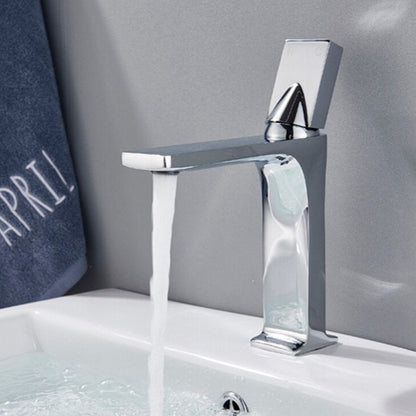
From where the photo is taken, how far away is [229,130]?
867mm

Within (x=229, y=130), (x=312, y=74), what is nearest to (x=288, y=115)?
(x=312, y=74)

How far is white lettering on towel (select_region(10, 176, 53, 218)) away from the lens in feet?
3.27

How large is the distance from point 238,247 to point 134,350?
0.50ft

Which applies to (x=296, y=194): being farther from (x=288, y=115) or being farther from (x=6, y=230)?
(x=6, y=230)

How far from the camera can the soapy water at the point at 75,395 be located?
2.39 feet

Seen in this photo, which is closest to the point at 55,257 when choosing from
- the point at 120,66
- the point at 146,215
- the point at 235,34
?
the point at 146,215

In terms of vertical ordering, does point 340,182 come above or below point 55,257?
above

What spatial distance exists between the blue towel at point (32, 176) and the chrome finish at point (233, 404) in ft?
1.16

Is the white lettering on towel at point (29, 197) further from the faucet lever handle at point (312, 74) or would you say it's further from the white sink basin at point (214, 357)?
the faucet lever handle at point (312, 74)

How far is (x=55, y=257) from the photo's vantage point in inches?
39.9

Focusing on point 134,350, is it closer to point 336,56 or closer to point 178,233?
point 178,233

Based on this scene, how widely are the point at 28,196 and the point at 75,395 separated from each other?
12.3 inches

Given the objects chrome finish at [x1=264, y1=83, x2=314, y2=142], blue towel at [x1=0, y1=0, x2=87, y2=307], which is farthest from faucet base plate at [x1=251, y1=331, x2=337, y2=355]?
blue towel at [x1=0, y1=0, x2=87, y2=307]

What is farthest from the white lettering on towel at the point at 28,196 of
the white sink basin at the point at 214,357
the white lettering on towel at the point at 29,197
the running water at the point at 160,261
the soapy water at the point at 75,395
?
the running water at the point at 160,261
